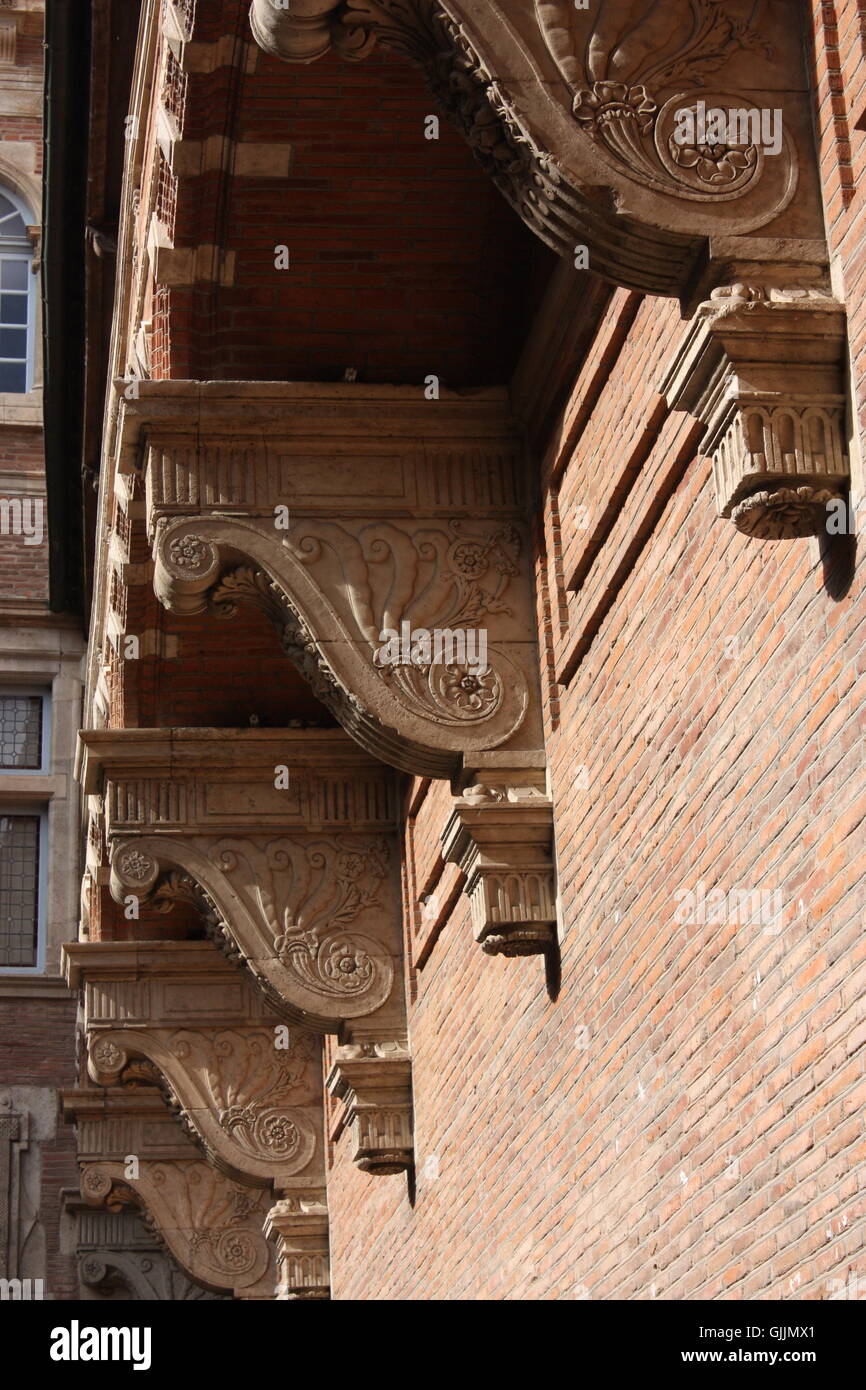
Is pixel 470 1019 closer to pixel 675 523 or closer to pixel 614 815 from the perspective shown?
pixel 614 815

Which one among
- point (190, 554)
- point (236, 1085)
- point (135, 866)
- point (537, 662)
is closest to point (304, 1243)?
point (236, 1085)

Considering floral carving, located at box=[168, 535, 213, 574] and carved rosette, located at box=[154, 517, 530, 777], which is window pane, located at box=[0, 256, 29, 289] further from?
floral carving, located at box=[168, 535, 213, 574]

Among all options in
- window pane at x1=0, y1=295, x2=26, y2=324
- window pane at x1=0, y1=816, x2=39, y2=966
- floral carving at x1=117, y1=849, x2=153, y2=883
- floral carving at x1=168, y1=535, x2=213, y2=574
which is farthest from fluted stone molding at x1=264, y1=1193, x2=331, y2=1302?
window pane at x1=0, y1=295, x2=26, y2=324

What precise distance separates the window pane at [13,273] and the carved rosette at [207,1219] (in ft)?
39.5

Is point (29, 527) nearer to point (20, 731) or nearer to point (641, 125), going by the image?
point (20, 731)

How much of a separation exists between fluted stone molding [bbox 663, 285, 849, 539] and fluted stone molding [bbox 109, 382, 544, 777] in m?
2.69

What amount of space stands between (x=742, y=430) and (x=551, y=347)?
102 inches

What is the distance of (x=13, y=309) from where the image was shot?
2394cm

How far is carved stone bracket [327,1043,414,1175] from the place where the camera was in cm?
973

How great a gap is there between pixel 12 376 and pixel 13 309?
0.88 metres

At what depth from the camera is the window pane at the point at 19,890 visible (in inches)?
840

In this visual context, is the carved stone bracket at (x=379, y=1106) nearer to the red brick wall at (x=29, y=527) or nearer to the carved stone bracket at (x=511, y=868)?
the carved stone bracket at (x=511, y=868)

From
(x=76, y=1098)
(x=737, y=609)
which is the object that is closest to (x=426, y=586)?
(x=737, y=609)

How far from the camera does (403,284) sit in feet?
24.4
